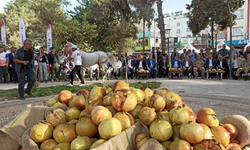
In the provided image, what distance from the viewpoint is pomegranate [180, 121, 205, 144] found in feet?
5.79

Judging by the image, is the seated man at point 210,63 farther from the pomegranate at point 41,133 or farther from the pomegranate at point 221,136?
the pomegranate at point 41,133

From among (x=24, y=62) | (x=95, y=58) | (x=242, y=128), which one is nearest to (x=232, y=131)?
(x=242, y=128)

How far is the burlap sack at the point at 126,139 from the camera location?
176 centimetres

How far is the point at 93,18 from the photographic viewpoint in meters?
23.0

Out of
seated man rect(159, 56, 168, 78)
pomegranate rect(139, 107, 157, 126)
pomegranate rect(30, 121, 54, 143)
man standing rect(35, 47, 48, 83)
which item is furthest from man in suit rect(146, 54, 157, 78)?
pomegranate rect(30, 121, 54, 143)

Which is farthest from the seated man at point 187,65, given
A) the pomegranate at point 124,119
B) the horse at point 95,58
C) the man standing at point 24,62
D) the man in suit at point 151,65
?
the pomegranate at point 124,119

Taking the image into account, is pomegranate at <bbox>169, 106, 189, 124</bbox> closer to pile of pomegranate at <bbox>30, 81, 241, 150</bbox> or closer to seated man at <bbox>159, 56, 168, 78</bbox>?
pile of pomegranate at <bbox>30, 81, 241, 150</bbox>

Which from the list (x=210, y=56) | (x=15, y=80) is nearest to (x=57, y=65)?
(x=15, y=80)

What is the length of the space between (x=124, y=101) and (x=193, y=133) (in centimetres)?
73

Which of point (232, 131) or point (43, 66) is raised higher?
point (43, 66)

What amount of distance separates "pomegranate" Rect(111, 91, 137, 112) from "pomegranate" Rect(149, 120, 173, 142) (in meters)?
0.33

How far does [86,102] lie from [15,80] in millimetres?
12125

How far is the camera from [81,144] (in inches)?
72.7

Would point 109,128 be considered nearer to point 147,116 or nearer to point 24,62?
point 147,116
